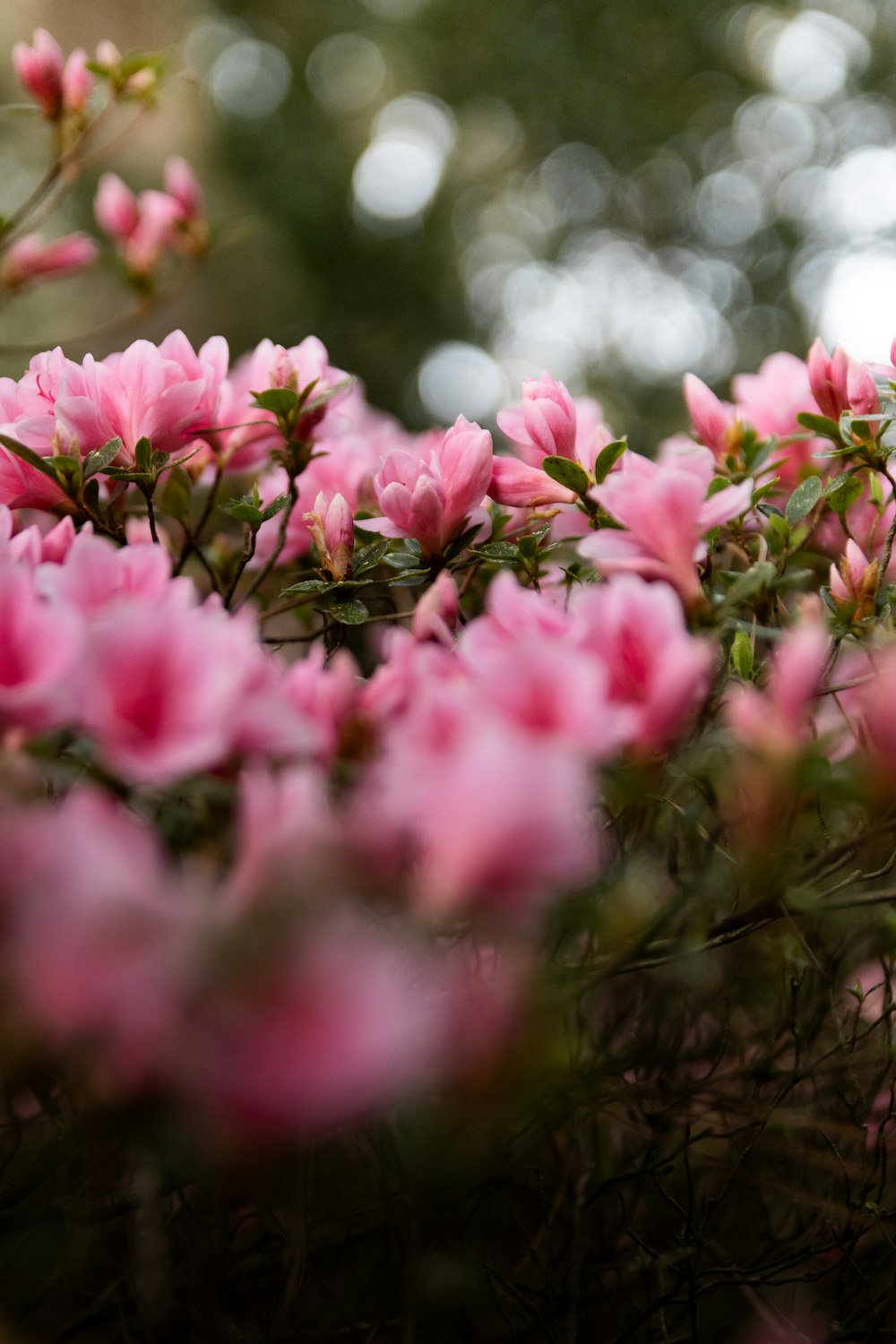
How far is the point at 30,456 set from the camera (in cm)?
66

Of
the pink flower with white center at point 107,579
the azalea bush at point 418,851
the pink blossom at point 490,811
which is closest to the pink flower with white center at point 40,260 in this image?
the azalea bush at point 418,851

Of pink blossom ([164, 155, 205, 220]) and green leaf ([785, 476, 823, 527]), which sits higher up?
green leaf ([785, 476, 823, 527])

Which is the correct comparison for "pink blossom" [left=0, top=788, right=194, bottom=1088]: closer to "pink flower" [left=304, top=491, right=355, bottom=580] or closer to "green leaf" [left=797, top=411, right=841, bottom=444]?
"pink flower" [left=304, top=491, right=355, bottom=580]

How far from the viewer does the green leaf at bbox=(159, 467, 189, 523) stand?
809mm

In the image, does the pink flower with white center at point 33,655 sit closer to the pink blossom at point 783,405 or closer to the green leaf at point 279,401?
the green leaf at point 279,401

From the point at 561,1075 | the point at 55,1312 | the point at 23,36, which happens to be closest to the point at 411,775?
the point at 561,1075

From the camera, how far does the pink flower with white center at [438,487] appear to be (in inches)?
27.3

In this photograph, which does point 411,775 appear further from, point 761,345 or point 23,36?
point 761,345

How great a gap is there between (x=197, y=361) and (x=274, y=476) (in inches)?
10.2

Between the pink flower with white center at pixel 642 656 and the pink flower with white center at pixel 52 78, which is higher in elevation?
the pink flower with white center at pixel 52 78

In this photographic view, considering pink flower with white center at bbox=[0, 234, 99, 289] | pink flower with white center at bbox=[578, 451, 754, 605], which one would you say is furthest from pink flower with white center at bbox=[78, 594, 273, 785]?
pink flower with white center at bbox=[0, 234, 99, 289]

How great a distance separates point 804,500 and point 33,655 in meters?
0.56

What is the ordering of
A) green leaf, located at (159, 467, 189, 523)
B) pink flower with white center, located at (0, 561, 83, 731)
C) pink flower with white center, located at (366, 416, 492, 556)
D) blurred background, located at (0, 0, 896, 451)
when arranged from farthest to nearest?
1. blurred background, located at (0, 0, 896, 451)
2. green leaf, located at (159, 467, 189, 523)
3. pink flower with white center, located at (366, 416, 492, 556)
4. pink flower with white center, located at (0, 561, 83, 731)

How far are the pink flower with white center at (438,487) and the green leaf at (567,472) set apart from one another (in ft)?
0.15
